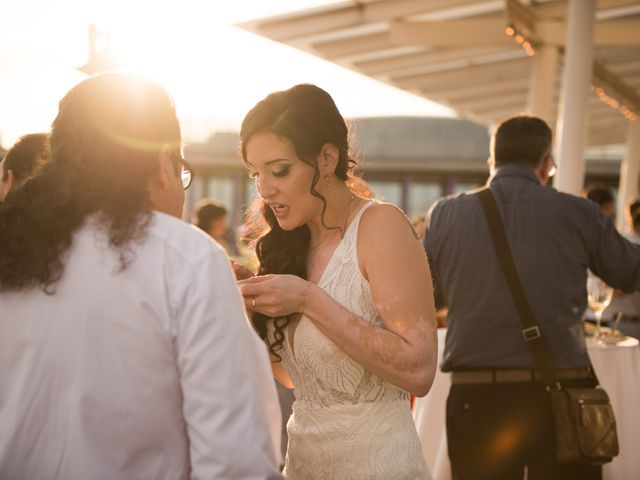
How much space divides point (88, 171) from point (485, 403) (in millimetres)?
2457

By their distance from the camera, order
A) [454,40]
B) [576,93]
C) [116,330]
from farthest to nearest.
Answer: [454,40] → [576,93] → [116,330]

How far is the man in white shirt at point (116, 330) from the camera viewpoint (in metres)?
1.45

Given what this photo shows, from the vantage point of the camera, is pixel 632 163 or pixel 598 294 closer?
pixel 598 294

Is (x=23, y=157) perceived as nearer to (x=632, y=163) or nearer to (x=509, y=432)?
(x=509, y=432)

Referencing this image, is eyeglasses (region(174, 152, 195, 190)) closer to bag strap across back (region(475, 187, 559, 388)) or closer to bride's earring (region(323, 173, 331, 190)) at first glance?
bride's earring (region(323, 173, 331, 190))

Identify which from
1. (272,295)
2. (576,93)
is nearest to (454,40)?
(576,93)

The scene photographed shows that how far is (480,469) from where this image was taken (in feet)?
11.8

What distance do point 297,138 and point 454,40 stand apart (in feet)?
30.7

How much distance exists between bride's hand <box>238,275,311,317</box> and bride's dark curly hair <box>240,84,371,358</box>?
7.3 inches

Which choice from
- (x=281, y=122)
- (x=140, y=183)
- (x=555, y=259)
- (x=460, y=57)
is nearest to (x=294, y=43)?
(x=460, y=57)

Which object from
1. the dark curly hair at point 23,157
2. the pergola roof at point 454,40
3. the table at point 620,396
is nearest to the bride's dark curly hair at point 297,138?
the dark curly hair at point 23,157

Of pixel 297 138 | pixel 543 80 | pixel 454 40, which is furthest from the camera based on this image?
pixel 543 80

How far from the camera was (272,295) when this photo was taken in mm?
2066

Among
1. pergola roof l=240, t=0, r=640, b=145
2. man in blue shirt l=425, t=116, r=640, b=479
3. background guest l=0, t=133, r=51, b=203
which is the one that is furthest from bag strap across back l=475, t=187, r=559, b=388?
pergola roof l=240, t=0, r=640, b=145
